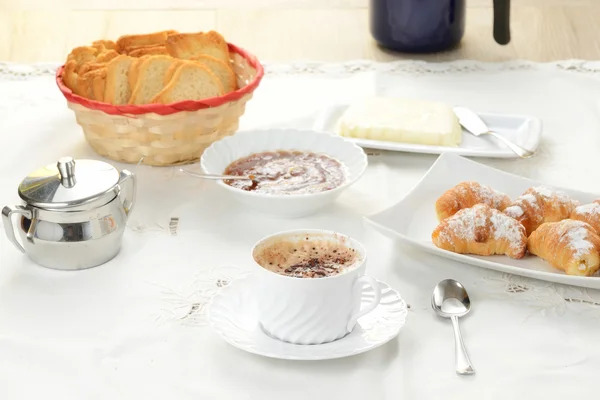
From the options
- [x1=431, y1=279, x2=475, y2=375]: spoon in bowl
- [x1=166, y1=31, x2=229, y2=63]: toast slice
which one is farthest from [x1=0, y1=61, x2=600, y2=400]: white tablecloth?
[x1=166, y1=31, x2=229, y2=63]: toast slice

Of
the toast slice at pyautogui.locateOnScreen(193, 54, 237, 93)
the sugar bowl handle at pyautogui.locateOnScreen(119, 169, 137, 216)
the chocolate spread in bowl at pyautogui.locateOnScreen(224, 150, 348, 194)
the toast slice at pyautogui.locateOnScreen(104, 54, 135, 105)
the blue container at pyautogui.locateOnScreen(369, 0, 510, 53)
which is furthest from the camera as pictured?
the blue container at pyautogui.locateOnScreen(369, 0, 510, 53)

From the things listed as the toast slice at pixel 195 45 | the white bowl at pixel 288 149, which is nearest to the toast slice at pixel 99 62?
the toast slice at pixel 195 45

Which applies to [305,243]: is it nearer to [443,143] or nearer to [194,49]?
[443,143]

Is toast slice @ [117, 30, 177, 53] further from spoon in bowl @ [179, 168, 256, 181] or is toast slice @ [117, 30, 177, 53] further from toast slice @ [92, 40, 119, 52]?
spoon in bowl @ [179, 168, 256, 181]

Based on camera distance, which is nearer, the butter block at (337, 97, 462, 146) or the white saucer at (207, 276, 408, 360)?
the white saucer at (207, 276, 408, 360)

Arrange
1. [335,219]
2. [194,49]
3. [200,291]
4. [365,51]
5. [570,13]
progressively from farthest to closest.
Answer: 1. [570,13]
2. [365,51]
3. [194,49]
4. [335,219]
5. [200,291]

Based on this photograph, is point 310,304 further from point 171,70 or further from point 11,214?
point 171,70

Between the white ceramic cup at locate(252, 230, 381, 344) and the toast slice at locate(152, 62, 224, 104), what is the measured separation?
57cm

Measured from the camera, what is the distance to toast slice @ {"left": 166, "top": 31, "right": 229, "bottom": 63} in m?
1.65

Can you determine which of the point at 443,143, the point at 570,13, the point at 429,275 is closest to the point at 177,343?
the point at 429,275

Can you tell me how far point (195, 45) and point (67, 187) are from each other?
1.85 ft

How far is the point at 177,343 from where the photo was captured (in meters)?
1.06

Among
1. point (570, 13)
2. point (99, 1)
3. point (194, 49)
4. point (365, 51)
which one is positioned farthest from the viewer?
point (99, 1)

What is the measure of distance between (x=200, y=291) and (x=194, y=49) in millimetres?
648
